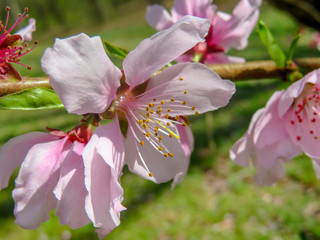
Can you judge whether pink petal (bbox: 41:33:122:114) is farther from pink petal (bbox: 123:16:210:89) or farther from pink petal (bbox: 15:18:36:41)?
pink petal (bbox: 15:18:36:41)

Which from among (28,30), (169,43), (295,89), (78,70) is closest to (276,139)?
(295,89)

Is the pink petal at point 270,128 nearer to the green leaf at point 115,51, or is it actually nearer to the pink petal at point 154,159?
the pink petal at point 154,159

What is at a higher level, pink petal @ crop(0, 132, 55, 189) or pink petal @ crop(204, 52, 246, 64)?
pink petal @ crop(0, 132, 55, 189)

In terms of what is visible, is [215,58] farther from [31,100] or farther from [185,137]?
[31,100]

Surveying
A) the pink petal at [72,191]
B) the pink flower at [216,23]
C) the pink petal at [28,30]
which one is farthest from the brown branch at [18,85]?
the pink flower at [216,23]

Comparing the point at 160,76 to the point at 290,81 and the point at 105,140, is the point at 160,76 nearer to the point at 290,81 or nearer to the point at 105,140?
the point at 105,140

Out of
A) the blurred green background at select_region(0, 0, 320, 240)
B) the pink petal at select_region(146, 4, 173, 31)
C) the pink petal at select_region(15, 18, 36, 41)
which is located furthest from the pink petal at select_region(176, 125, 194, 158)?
the blurred green background at select_region(0, 0, 320, 240)
